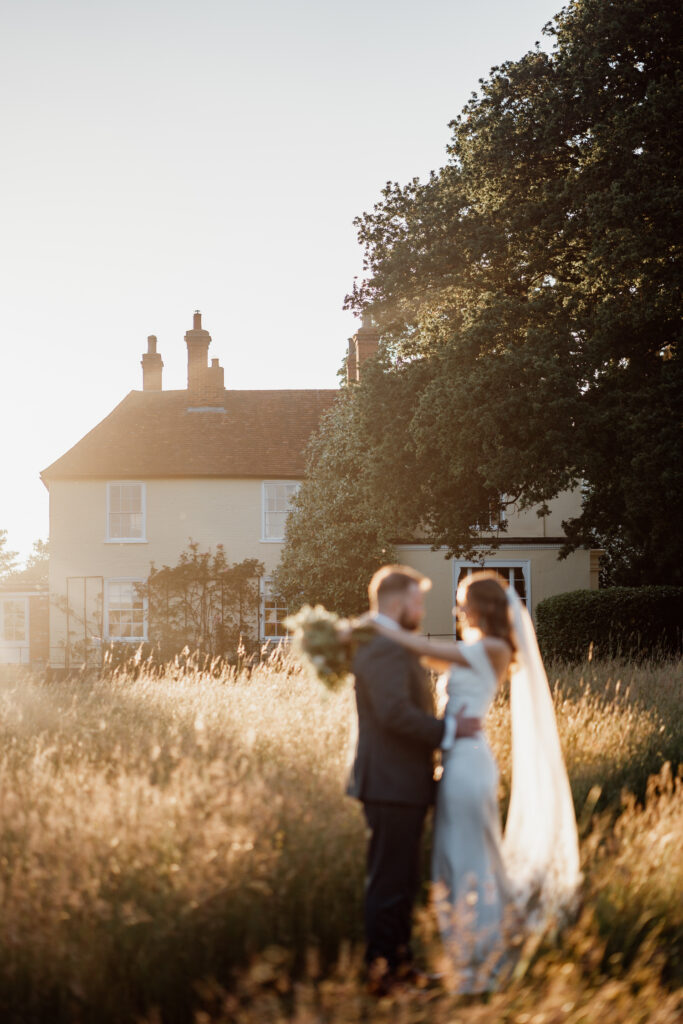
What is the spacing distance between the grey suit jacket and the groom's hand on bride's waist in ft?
0.50

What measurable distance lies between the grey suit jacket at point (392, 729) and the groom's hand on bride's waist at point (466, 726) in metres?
0.15

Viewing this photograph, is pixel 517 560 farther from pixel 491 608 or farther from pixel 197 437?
pixel 491 608

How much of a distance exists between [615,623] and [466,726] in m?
14.4

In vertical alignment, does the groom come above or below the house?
below

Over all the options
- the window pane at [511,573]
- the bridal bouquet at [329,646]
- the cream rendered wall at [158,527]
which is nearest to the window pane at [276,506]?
the cream rendered wall at [158,527]

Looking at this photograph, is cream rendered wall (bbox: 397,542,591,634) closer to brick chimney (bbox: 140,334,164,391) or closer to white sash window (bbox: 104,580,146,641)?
white sash window (bbox: 104,580,146,641)

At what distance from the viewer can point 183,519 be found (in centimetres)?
3192

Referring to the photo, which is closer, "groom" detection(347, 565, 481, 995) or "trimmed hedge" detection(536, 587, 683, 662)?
"groom" detection(347, 565, 481, 995)

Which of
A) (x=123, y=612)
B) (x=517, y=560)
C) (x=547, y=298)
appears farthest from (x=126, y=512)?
(x=547, y=298)

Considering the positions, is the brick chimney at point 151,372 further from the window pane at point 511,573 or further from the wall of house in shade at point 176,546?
the window pane at point 511,573

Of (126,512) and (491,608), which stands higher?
(126,512)

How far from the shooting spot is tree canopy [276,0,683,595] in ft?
56.9

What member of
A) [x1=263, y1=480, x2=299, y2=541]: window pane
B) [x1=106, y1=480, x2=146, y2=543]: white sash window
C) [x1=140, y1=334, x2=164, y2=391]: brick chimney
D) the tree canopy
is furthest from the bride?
[x1=140, y1=334, x2=164, y2=391]: brick chimney

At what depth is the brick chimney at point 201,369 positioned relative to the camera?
3472 centimetres
